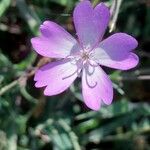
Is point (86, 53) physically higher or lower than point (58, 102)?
higher

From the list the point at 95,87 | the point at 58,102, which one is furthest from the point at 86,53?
the point at 58,102

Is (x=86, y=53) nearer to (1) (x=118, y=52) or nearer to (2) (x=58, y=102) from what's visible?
(1) (x=118, y=52)

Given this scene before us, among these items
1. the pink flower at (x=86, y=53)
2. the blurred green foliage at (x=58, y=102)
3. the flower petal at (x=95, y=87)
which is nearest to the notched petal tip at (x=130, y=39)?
the pink flower at (x=86, y=53)

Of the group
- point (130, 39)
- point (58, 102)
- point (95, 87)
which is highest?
point (130, 39)

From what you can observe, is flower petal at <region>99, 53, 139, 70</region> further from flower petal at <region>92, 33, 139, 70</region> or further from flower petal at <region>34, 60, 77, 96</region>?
flower petal at <region>34, 60, 77, 96</region>

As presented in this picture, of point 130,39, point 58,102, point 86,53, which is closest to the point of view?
point 130,39

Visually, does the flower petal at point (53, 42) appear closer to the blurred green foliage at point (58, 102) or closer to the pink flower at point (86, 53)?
the pink flower at point (86, 53)

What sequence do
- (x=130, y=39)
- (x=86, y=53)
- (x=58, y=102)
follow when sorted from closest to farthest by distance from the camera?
(x=130, y=39) < (x=86, y=53) < (x=58, y=102)

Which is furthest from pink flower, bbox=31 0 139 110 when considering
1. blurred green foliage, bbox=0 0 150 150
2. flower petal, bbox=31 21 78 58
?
blurred green foliage, bbox=0 0 150 150
